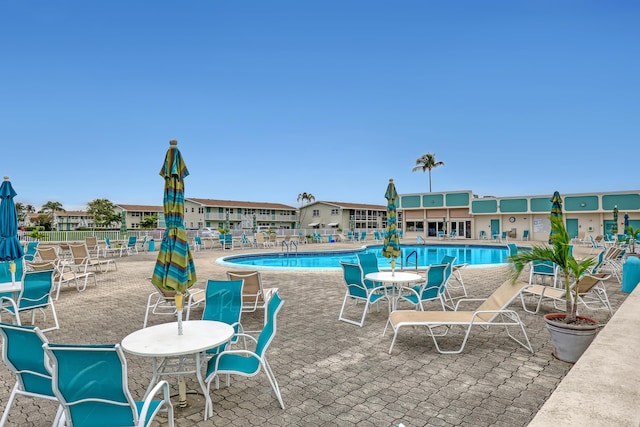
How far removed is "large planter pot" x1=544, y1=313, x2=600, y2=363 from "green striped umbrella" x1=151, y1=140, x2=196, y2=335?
13.3 feet

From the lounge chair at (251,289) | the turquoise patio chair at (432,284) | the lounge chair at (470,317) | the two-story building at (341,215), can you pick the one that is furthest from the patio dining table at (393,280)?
the two-story building at (341,215)

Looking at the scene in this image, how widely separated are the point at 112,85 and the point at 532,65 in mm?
24011

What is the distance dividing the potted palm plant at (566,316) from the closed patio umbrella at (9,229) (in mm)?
7680

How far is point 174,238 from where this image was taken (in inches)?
144

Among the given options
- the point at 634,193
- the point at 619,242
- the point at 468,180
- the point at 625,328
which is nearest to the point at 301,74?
the point at 619,242

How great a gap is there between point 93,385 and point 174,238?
1.81 meters

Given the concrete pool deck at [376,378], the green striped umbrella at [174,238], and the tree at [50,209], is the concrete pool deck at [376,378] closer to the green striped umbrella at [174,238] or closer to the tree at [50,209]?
the green striped umbrella at [174,238]

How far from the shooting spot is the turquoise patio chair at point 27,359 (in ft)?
7.97

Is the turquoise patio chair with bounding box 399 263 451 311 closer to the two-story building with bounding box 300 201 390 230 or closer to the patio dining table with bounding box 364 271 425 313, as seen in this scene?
the patio dining table with bounding box 364 271 425 313

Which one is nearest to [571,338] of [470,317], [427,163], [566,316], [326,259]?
[566,316]

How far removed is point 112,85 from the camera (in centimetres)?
2117

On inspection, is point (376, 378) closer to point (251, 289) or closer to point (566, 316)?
point (566, 316)

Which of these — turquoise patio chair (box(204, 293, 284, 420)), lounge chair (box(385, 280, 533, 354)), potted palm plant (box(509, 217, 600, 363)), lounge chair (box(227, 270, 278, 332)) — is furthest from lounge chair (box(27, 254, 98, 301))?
potted palm plant (box(509, 217, 600, 363))

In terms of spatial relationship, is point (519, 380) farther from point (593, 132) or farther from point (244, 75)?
point (593, 132)
